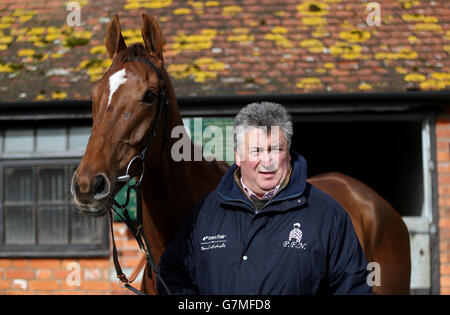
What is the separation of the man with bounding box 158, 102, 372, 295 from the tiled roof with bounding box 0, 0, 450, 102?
4028 millimetres

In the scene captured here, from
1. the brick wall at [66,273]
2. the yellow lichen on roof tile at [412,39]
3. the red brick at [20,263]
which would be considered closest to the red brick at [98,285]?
the brick wall at [66,273]

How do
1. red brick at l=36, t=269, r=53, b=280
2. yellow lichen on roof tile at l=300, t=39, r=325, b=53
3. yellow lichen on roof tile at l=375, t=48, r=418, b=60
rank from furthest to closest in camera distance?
1. yellow lichen on roof tile at l=300, t=39, r=325, b=53
2. yellow lichen on roof tile at l=375, t=48, r=418, b=60
3. red brick at l=36, t=269, r=53, b=280

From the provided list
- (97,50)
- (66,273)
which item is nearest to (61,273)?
(66,273)

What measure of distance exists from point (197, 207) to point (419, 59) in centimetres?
512

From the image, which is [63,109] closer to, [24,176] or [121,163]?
[24,176]

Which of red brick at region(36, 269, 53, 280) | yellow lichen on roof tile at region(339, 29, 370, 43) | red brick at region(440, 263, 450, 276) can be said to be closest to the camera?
red brick at region(440, 263, 450, 276)

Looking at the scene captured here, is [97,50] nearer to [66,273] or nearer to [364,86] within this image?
[66,273]

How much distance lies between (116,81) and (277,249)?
4.19 feet

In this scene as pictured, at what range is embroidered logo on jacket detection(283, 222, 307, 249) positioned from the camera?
2.21m

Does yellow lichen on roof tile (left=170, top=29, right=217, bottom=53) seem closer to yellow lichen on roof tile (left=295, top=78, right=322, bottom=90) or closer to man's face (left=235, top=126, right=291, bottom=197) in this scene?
yellow lichen on roof tile (left=295, top=78, right=322, bottom=90)

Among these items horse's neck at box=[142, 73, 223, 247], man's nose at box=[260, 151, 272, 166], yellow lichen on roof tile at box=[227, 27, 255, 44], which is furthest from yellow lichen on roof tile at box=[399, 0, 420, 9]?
man's nose at box=[260, 151, 272, 166]

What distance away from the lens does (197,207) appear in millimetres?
2561

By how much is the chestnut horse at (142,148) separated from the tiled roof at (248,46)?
10.5 feet
